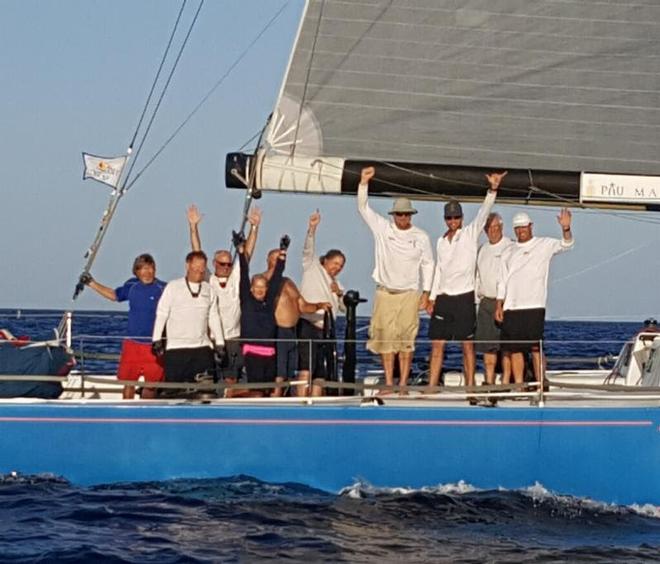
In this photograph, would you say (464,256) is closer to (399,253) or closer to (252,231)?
(399,253)

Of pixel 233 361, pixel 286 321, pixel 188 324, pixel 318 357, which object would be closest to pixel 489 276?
pixel 318 357

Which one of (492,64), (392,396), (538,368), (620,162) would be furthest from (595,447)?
(492,64)

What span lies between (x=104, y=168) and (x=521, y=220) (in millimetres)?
3333

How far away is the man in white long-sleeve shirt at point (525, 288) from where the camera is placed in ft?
34.7

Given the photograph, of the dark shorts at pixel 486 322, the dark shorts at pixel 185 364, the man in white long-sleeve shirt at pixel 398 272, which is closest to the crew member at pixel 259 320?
the dark shorts at pixel 185 364

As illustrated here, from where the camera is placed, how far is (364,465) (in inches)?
397

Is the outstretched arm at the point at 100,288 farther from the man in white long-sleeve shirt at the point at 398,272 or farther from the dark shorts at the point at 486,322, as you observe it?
the dark shorts at the point at 486,322

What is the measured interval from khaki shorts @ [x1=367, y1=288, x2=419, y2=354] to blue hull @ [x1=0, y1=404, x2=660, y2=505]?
86 cm

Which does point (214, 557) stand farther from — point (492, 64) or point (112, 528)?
point (492, 64)

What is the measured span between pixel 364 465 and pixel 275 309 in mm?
1460

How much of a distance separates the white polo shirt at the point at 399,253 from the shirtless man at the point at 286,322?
71 cm

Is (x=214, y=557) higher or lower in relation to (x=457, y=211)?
lower

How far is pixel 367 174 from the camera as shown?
10.7 m

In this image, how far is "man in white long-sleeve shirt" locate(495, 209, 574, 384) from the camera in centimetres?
1059
